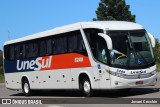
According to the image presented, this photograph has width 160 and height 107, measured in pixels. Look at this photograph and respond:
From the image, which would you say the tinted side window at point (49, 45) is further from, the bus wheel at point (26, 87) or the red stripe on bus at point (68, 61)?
the bus wheel at point (26, 87)

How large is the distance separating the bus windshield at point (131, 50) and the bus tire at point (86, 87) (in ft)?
6.29

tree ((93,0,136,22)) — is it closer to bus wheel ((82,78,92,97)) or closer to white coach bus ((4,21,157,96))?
white coach bus ((4,21,157,96))

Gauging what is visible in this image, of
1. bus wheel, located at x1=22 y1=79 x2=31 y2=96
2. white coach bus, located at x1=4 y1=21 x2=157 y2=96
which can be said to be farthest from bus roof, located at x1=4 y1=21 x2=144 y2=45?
bus wheel, located at x1=22 y1=79 x2=31 y2=96

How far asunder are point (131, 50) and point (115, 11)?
179 ft

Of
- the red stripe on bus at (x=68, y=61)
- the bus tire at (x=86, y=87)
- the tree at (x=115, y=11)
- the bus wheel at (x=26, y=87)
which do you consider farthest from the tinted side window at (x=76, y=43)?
the tree at (x=115, y=11)

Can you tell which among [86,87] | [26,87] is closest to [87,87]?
[86,87]

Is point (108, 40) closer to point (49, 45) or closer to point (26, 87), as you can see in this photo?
point (49, 45)

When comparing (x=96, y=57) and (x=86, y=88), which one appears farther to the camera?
(x=86, y=88)

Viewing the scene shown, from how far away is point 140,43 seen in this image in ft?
62.4

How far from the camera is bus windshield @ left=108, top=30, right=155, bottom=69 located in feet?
60.0

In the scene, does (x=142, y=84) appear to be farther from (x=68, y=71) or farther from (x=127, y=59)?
(x=68, y=71)

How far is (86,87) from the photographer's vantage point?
781 inches

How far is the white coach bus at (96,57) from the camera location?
60.1 ft

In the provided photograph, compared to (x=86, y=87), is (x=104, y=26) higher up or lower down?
higher up
